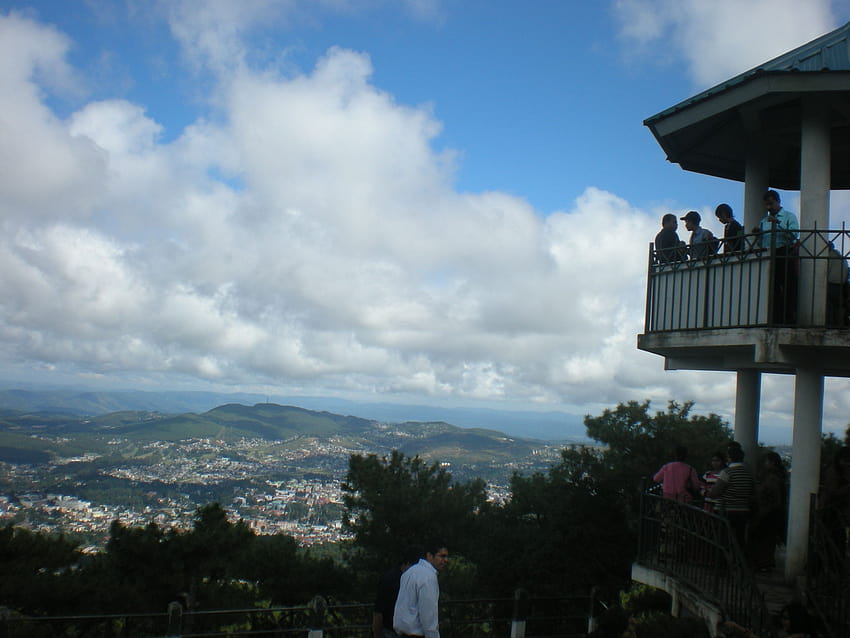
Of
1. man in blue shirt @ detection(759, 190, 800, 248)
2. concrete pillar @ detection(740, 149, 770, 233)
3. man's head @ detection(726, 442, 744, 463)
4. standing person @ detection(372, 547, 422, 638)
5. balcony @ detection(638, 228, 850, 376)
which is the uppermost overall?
concrete pillar @ detection(740, 149, 770, 233)

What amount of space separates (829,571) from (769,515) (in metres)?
1.80

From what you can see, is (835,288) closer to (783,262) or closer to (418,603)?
(783,262)

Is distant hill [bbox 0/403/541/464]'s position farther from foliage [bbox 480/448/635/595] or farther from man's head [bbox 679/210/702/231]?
man's head [bbox 679/210/702/231]

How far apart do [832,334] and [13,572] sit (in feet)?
49.5

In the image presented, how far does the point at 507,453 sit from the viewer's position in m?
142

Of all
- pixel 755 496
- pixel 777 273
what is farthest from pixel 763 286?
pixel 755 496

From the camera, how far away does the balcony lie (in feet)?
25.0

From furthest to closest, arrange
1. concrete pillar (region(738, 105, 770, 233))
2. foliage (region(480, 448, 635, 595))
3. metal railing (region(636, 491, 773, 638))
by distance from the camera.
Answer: foliage (region(480, 448, 635, 595)), concrete pillar (region(738, 105, 770, 233)), metal railing (region(636, 491, 773, 638))

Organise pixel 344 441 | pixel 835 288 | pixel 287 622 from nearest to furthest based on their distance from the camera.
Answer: pixel 835 288, pixel 287 622, pixel 344 441

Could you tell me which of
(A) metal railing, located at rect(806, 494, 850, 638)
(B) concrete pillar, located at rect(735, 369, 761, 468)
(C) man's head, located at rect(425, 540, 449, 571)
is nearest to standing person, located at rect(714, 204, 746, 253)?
(B) concrete pillar, located at rect(735, 369, 761, 468)

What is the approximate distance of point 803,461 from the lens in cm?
782

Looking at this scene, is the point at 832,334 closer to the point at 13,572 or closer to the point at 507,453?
the point at 13,572

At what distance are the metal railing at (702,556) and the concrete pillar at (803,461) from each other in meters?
0.93

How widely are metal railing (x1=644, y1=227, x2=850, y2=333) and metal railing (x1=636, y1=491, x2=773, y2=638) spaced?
247 centimetres
